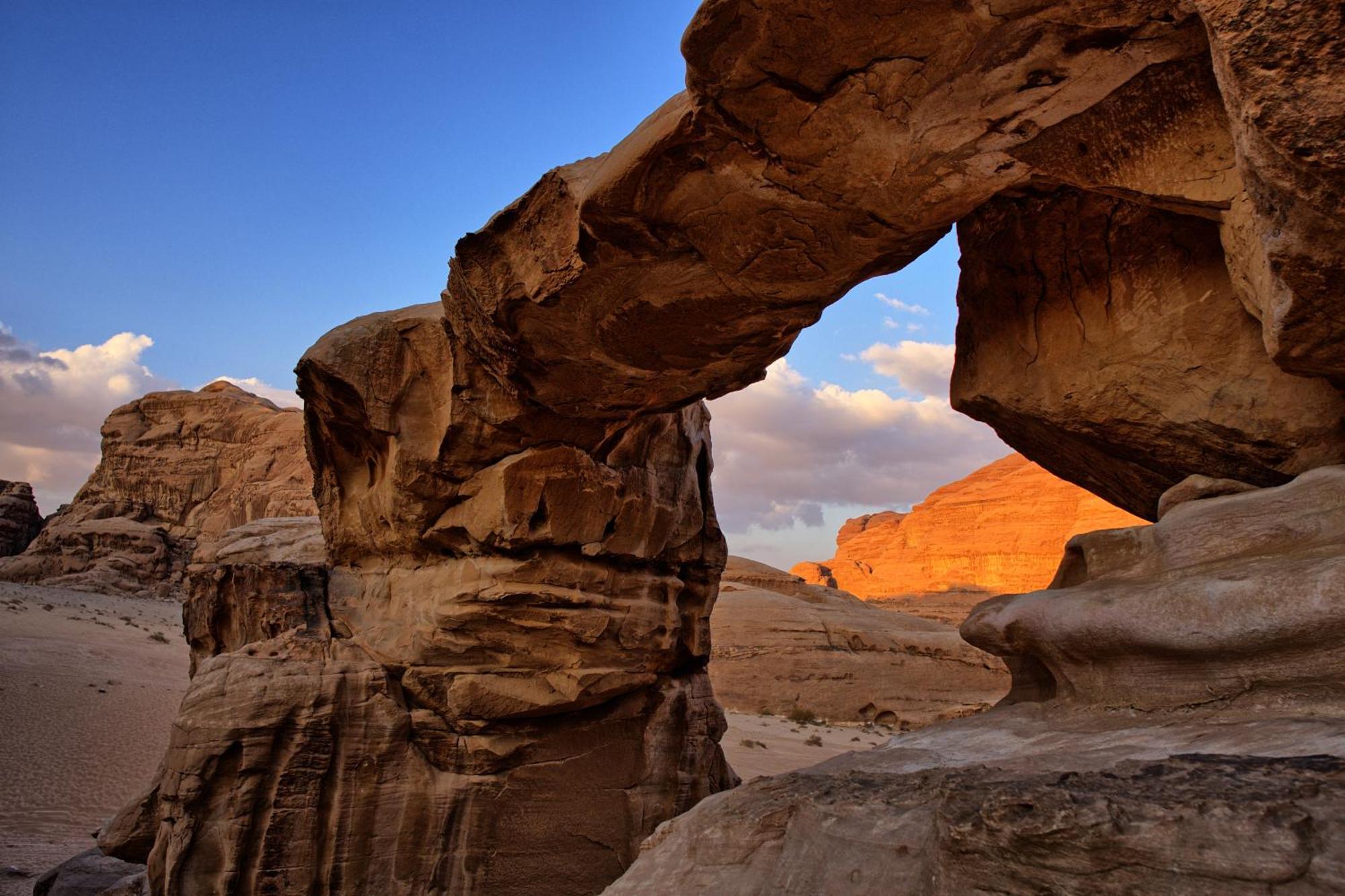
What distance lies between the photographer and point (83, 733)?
1348 centimetres

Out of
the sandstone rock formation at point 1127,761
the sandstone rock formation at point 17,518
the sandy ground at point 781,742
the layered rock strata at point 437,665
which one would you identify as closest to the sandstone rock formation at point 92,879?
the layered rock strata at point 437,665

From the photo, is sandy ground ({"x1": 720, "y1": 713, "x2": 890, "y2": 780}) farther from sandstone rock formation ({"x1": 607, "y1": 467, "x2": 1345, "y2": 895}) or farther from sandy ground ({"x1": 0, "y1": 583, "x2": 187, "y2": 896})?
sandstone rock formation ({"x1": 607, "y1": 467, "x2": 1345, "y2": 895})

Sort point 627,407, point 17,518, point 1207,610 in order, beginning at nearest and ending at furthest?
1. point 1207,610
2. point 627,407
3. point 17,518

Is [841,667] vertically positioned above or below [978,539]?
below

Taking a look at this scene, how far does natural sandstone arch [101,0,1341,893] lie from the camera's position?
132 inches

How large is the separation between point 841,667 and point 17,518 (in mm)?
35484

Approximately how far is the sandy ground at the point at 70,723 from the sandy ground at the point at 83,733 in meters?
0.02

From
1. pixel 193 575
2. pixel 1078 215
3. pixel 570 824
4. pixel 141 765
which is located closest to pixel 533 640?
pixel 570 824

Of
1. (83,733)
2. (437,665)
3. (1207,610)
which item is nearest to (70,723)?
(83,733)

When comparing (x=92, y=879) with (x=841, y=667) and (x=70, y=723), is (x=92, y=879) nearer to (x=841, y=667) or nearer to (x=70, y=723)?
(x=70, y=723)

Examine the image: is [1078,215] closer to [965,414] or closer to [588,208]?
[965,414]

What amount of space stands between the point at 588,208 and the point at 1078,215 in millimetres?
2557

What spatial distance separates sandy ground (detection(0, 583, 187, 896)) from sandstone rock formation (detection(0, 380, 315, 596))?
27.7ft

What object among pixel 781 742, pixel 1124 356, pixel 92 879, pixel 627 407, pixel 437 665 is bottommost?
pixel 781 742
